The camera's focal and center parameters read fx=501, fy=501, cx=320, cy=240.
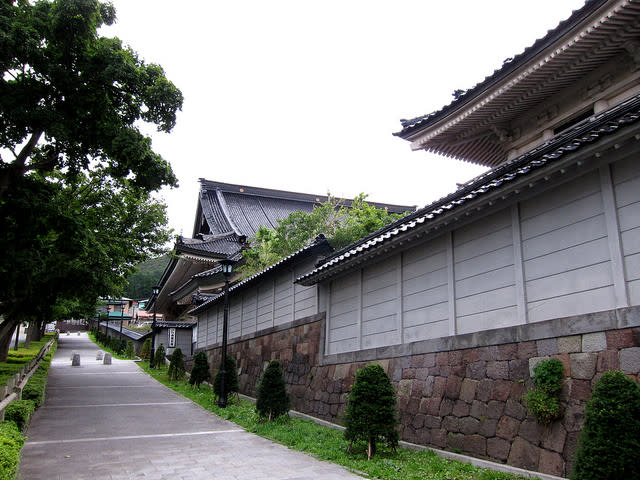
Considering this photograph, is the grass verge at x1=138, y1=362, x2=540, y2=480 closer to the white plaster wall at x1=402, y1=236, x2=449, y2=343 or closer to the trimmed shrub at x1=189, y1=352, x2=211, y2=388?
the white plaster wall at x1=402, y1=236, x2=449, y2=343

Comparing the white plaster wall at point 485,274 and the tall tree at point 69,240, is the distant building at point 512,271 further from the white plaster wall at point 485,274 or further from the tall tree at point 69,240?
the tall tree at point 69,240

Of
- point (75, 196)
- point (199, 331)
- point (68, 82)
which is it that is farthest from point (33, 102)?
point (199, 331)

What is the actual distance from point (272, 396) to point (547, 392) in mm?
6908

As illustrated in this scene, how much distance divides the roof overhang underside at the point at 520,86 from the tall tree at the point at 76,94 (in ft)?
19.9

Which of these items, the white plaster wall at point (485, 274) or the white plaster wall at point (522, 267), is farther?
the white plaster wall at point (485, 274)

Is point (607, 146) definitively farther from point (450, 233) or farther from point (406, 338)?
point (406, 338)

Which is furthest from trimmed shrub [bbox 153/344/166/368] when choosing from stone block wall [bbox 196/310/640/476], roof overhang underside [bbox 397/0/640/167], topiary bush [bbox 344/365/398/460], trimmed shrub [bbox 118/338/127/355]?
topiary bush [bbox 344/365/398/460]

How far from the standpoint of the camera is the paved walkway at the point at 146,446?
Result: 24.3 ft

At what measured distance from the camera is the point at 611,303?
240 inches

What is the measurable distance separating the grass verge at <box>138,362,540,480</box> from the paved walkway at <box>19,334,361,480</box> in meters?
0.30

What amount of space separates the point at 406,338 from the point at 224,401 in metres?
7.41

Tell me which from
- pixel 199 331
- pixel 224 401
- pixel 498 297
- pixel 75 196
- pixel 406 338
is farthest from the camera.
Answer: pixel 199 331

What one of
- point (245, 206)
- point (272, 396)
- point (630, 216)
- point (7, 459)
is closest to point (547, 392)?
point (630, 216)

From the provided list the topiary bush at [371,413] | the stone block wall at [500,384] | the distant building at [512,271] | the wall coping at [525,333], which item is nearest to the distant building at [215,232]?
the distant building at [512,271]
